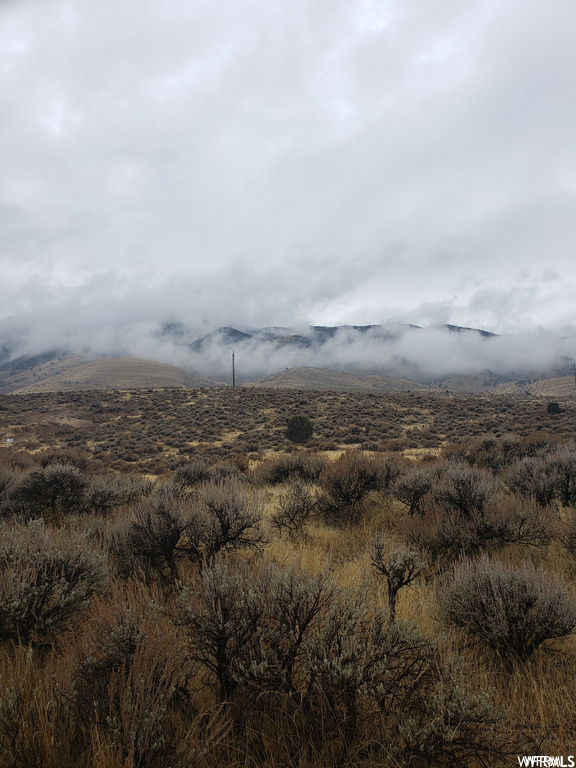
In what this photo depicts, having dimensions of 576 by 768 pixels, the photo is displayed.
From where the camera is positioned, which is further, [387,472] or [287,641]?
[387,472]

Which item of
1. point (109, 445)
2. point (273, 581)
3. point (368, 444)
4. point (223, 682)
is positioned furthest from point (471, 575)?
point (109, 445)

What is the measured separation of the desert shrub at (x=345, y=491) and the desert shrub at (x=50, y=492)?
6.02 metres

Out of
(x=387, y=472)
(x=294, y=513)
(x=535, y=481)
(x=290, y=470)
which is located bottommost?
(x=290, y=470)

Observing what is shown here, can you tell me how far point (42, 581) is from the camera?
11.3 ft

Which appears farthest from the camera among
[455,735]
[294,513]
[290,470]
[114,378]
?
[114,378]

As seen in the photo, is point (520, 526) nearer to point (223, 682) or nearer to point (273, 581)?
point (273, 581)

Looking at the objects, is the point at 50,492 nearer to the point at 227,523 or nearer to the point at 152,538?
the point at 152,538

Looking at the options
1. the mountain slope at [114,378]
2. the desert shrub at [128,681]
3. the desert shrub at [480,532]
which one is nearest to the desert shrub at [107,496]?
the desert shrub at [128,681]

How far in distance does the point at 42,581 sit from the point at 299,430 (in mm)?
21650

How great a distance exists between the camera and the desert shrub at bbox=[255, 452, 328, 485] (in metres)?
11.6

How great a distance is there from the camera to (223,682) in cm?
254

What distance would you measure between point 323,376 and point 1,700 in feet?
555

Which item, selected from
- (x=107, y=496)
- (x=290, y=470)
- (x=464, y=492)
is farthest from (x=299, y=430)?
(x=464, y=492)

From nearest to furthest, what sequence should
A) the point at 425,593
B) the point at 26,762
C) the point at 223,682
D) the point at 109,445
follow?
the point at 26,762, the point at 223,682, the point at 425,593, the point at 109,445
